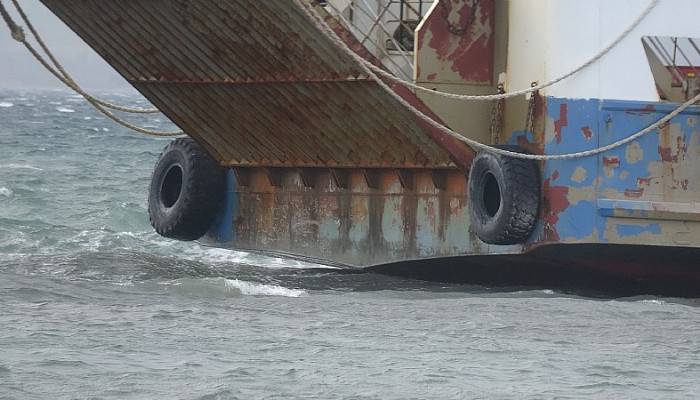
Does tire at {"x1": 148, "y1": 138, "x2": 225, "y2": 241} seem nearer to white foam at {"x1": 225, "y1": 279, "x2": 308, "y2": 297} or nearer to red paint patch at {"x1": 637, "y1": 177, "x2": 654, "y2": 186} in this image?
white foam at {"x1": 225, "y1": 279, "x2": 308, "y2": 297}

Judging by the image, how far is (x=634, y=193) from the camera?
41.9ft

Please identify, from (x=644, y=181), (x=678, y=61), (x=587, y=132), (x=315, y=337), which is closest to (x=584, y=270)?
(x=644, y=181)

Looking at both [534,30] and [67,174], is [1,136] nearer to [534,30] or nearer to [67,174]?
[67,174]

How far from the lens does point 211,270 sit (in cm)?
1681

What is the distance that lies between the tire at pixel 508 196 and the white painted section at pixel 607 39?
26.6 inches

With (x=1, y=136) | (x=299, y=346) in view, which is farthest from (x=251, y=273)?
(x=1, y=136)

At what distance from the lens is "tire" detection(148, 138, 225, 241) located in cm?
1652

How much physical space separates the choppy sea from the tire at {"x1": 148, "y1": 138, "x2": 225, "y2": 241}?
0.45m

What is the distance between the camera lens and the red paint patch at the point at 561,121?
12.9 meters

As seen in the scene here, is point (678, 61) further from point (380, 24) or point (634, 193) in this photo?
point (380, 24)

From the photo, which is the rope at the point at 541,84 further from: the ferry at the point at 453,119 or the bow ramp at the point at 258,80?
the bow ramp at the point at 258,80

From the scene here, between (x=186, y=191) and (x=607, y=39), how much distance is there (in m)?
5.38

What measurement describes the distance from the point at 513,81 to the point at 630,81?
1.07 metres

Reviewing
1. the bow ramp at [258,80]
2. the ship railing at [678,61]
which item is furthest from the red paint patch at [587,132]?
the bow ramp at [258,80]
